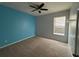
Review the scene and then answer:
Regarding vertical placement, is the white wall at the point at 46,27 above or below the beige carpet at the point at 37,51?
above

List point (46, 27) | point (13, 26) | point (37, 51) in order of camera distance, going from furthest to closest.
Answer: point (46, 27)
point (13, 26)
point (37, 51)

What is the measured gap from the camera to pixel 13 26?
3.66 metres

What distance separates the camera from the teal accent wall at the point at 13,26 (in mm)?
3229

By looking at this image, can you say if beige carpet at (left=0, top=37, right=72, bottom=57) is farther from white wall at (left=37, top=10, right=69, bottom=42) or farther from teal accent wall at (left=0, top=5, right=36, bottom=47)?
teal accent wall at (left=0, top=5, right=36, bottom=47)

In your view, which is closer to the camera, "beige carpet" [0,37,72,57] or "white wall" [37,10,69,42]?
"beige carpet" [0,37,72,57]

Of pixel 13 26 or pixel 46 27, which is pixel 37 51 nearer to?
pixel 46 27

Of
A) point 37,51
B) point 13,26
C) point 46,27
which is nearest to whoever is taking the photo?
point 37,51

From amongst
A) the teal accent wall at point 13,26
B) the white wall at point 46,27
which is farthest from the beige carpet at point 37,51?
the teal accent wall at point 13,26

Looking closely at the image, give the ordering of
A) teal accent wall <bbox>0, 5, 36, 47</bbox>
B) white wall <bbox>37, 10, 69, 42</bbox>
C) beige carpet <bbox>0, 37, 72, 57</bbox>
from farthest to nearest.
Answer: white wall <bbox>37, 10, 69, 42</bbox>
teal accent wall <bbox>0, 5, 36, 47</bbox>
beige carpet <bbox>0, 37, 72, 57</bbox>

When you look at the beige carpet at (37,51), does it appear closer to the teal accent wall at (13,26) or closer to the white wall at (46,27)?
the white wall at (46,27)

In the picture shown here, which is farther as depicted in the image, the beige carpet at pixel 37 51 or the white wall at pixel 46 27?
the white wall at pixel 46 27

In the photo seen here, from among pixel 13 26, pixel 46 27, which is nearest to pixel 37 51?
pixel 46 27

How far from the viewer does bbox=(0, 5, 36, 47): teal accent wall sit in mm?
3229

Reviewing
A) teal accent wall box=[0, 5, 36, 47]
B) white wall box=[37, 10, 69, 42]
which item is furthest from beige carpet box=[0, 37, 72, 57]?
teal accent wall box=[0, 5, 36, 47]
